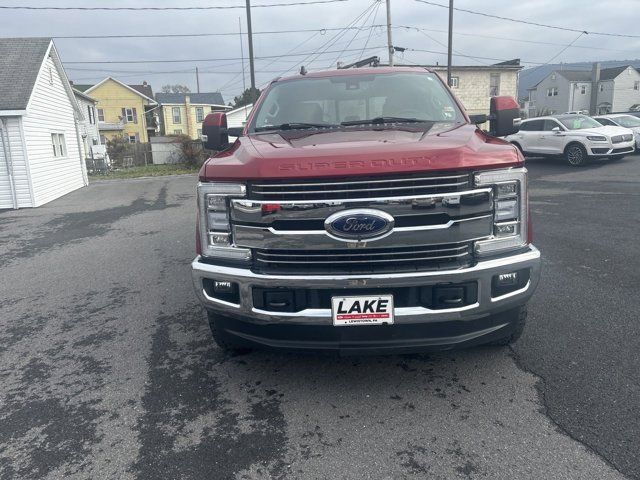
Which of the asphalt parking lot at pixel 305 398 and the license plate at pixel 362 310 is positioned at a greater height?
the license plate at pixel 362 310

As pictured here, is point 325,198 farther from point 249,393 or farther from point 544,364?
point 544,364

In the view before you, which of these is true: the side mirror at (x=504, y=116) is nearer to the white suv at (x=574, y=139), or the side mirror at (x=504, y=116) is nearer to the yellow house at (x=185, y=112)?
the white suv at (x=574, y=139)

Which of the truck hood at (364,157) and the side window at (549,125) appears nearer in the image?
the truck hood at (364,157)

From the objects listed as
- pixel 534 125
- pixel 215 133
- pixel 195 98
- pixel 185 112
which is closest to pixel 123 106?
pixel 185 112

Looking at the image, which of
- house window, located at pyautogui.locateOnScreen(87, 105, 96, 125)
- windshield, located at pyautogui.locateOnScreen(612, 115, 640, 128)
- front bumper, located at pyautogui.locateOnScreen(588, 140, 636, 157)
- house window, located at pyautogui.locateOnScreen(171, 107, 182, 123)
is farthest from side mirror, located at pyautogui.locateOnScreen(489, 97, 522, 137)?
house window, located at pyautogui.locateOnScreen(171, 107, 182, 123)

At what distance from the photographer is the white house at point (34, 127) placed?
14.2m

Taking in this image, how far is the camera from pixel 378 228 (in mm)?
2738

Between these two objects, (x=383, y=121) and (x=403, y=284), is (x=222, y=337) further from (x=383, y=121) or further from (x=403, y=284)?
(x=383, y=121)

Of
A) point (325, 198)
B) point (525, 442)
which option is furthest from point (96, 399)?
point (525, 442)

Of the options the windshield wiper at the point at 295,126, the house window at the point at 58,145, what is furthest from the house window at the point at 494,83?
the windshield wiper at the point at 295,126

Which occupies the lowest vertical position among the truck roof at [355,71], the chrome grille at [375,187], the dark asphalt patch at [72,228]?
the dark asphalt patch at [72,228]

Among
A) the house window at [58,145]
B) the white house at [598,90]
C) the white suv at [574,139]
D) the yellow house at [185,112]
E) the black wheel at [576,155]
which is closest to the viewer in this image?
the white suv at [574,139]

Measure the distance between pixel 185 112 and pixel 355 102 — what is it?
179 feet

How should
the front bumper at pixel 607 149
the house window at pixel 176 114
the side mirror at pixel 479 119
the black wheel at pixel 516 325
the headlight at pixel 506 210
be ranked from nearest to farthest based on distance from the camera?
1. the headlight at pixel 506 210
2. the black wheel at pixel 516 325
3. the side mirror at pixel 479 119
4. the front bumper at pixel 607 149
5. the house window at pixel 176 114
